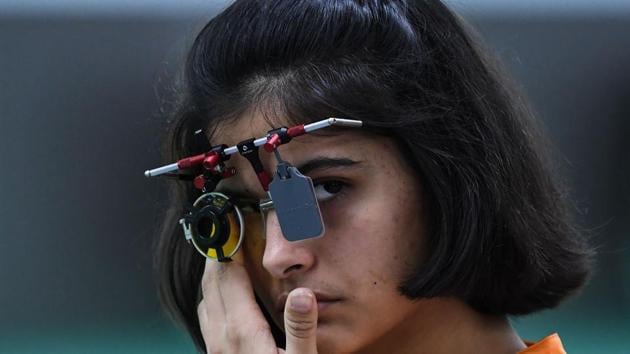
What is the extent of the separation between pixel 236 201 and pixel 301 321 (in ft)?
0.87

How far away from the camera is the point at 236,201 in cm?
134

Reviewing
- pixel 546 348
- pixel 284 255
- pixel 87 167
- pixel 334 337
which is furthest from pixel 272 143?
pixel 87 167

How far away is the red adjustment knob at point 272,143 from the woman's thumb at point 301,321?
0.23m

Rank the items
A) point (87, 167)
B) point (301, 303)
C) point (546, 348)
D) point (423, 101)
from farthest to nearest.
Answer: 1. point (87, 167)
2. point (546, 348)
3. point (423, 101)
4. point (301, 303)

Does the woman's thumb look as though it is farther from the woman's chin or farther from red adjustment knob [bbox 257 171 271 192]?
red adjustment knob [bbox 257 171 271 192]

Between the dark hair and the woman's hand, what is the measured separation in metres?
0.20

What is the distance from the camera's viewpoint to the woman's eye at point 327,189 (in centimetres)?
126

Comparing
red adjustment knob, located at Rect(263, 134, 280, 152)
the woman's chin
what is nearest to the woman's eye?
red adjustment knob, located at Rect(263, 134, 280, 152)

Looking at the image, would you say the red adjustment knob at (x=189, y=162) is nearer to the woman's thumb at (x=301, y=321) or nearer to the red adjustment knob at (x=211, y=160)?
the red adjustment knob at (x=211, y=160)

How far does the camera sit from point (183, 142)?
1515mm

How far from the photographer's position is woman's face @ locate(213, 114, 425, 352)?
1244mm

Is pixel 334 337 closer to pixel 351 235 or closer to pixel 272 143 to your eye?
pixel 351 235

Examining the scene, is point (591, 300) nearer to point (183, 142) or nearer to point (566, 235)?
point (566, 235)

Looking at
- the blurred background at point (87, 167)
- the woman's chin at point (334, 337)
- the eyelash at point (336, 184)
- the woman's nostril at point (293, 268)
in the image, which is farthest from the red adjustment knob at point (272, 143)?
the blurred background at point (87, 167)
